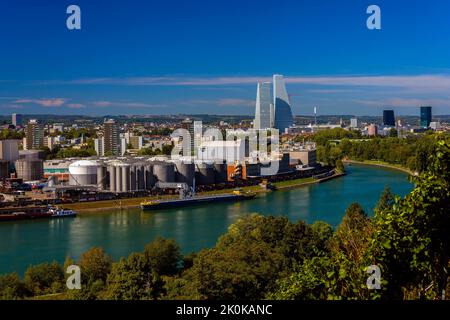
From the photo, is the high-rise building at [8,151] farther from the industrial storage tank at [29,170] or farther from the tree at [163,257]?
the tree at [163,257]

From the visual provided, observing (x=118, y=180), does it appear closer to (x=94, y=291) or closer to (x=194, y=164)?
(x=194, y=164)

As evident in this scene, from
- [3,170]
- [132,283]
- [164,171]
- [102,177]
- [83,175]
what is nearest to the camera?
[132,283]

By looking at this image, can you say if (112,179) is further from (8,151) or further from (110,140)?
(110,140)

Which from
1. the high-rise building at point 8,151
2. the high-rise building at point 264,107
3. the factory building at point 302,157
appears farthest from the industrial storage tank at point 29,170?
the high-rise building at point 264,107

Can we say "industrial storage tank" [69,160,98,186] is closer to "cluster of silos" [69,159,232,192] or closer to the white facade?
"cluster of silos" [69,159,232,192]

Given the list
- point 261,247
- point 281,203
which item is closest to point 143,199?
point 281,203

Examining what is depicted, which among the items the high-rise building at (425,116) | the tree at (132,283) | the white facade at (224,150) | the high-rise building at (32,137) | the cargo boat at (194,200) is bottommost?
the cargo boat at (194,200)

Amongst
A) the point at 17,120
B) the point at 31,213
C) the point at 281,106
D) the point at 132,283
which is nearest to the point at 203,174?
the point at 31,213
